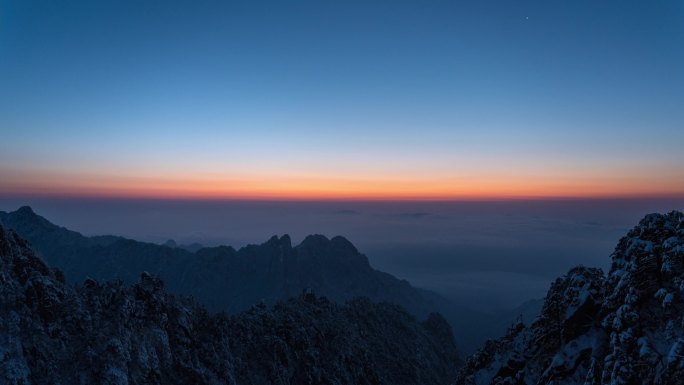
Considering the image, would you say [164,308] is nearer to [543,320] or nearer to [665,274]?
[543,320]

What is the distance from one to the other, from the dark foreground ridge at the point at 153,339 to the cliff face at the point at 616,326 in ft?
122

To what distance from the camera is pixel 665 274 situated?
830 inches

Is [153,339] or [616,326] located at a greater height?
[616,326]

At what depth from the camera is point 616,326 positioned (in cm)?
2042

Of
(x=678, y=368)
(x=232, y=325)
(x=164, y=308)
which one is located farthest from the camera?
(x=232, y=325)

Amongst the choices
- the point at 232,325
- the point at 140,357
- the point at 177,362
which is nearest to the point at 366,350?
the point at 232,325

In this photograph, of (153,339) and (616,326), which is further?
(153,339)

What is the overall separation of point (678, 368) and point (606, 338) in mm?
7046

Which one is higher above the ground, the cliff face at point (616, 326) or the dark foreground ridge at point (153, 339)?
the cliff face at point (616, 326)

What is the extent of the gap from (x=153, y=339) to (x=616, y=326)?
49.9 meters

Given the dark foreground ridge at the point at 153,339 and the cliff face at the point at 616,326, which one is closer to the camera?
the cliff face at the point at 616,326

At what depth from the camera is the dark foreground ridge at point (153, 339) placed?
3988cm

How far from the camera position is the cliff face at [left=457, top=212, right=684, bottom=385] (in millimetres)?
18078

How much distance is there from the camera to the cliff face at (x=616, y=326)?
18.1 meters
